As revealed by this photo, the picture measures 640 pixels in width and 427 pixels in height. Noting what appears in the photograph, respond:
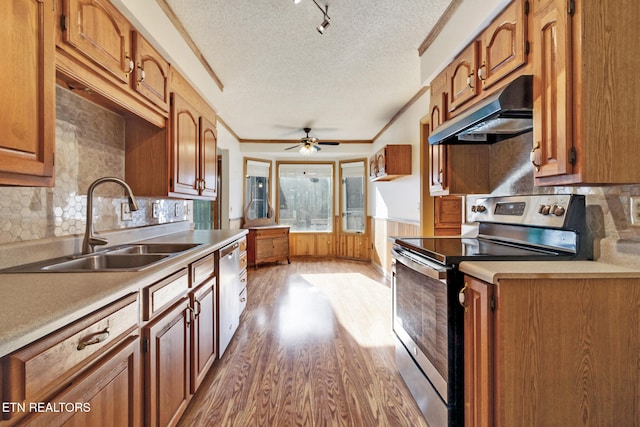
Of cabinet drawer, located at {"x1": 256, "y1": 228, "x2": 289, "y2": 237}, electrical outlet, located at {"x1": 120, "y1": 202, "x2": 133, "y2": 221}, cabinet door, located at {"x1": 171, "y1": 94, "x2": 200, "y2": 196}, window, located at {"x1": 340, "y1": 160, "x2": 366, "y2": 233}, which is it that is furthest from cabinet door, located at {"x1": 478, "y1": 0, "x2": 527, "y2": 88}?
window, located at {"x1": 340, "y1": 160, "x2": 366, "y2": 233}

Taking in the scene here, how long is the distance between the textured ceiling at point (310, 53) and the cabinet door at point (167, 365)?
78.6 inches

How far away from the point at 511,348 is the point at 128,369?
139 cm

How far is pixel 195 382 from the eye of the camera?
1.69 meters

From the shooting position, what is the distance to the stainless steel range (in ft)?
4.50

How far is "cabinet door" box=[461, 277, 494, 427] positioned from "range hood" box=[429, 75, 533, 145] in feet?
2.57

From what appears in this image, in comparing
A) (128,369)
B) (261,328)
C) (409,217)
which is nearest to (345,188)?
(409,217)

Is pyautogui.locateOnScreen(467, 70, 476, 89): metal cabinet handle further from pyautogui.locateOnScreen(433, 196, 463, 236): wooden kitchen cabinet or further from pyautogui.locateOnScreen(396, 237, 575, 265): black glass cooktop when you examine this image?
pyautogui.locateOnScreen(433, 196, 463, 236): wooden kitchen cabinet

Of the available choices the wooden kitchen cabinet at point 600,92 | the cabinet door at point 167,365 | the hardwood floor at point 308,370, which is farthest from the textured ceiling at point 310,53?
the hardwood floor at point 308,370

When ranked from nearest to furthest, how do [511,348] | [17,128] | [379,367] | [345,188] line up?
[17,128]
[511,348]
[379,367]
[345,188]

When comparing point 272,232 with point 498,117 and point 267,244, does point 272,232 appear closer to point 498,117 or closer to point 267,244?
point 267,244

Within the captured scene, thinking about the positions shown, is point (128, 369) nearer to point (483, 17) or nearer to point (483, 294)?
point (483, 294)

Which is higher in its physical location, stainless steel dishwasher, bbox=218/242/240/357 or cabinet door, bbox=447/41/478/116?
cabinet door, bbox=447/41/478/116

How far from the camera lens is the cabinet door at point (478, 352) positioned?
45.6 inches

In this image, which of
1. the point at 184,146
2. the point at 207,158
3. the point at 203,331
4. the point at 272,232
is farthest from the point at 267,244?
the point at 203,331
